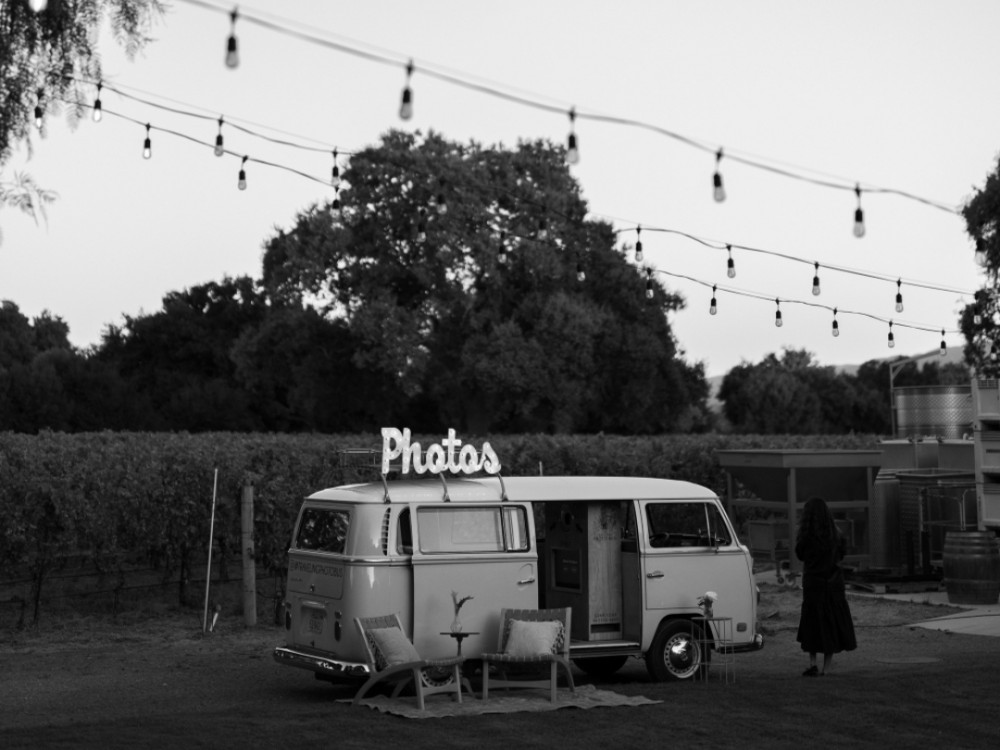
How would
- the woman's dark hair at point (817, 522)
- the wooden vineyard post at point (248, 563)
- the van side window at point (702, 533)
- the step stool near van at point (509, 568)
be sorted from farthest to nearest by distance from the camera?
the wooden vineyard post at point (248, 563) → the van side window at point (702, 533) → the woman's dark hair at point (817, 522) → the step stool near van at point (509, 568)

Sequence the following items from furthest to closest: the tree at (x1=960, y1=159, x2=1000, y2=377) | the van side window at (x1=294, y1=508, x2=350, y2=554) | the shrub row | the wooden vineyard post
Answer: the tree at (x1=960, y1=159, x2=1000, y2=377) → the wooden vineyard post → the shrub row → the van side window at (x1=294, y1=508, x2=350, y2=554)

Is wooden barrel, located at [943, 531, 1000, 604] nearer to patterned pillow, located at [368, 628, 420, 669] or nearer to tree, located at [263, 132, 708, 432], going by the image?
patterned pillow, located at [368, 628, 420, 669]

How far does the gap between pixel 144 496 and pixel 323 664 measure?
23.3ft

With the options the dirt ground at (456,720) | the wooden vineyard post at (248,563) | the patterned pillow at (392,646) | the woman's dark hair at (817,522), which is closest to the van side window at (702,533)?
the woman's dark hair at (817,522)

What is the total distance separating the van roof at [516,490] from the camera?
12039 mm

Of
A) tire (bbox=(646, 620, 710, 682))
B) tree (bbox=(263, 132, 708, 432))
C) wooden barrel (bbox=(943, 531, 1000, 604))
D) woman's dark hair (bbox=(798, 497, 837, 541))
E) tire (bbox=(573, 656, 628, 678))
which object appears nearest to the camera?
woman's dark hair (bbox=(798, 497, 837, 541))

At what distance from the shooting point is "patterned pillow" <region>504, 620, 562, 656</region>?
11.5 meters

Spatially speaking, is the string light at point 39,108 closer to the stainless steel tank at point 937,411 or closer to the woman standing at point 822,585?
the woman standing at point 822,585

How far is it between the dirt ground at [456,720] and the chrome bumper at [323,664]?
0.33m

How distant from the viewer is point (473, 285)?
4509cm

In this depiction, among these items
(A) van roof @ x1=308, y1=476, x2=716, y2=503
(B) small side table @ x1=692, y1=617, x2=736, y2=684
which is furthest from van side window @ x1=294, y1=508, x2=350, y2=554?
(B) small side table @ x1=692, y1=617, x2=736, y2=684

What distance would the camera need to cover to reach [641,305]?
48.9 m

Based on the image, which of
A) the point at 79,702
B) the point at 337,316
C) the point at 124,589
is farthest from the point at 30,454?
the point at 337,316

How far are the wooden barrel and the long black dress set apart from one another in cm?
756
